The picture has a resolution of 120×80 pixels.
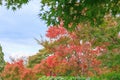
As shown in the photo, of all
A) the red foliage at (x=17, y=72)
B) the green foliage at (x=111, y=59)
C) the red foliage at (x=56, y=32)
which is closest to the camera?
the green foliage at (x=111, y=59)

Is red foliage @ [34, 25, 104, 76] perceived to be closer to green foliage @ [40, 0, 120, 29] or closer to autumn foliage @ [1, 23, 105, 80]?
autumn foliage @ [1, 23, 105, 80]

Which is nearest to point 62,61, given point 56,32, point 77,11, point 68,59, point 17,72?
point 68,59

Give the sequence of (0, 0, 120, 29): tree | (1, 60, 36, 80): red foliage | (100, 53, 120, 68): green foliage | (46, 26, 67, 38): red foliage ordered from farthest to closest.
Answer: (1, 60, 36, 80): red foliage
(46, 26, 67, 38): red foliage
(100, 53, 120, 68): green foliage
(0, 0, 120, 29): tree

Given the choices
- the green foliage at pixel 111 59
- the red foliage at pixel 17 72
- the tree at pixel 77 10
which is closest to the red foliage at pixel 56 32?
the red foliage at pixel 17 72

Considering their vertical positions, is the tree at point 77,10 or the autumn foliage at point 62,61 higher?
the autumn foliage at point 62,61

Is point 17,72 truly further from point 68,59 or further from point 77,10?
point 77,10

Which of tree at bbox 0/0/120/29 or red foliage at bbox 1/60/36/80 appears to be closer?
tree at bbox 0/0/120/29

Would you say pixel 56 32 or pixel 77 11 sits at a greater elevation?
pixel 56 32

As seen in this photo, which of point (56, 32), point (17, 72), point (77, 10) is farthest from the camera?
point (17, 72)

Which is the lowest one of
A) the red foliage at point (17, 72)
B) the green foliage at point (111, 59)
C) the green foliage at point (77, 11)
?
the green foliage at point (77, 11)

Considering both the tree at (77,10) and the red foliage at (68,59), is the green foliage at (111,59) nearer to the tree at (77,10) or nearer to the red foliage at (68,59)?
the red foliage at (68,59)

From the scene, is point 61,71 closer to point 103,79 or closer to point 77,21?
point 103,79

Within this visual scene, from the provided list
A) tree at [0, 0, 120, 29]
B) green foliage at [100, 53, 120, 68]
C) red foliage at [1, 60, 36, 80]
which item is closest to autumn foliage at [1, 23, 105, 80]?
red foliage at [1, 60, 36, 80]

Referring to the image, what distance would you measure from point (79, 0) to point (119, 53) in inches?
604
